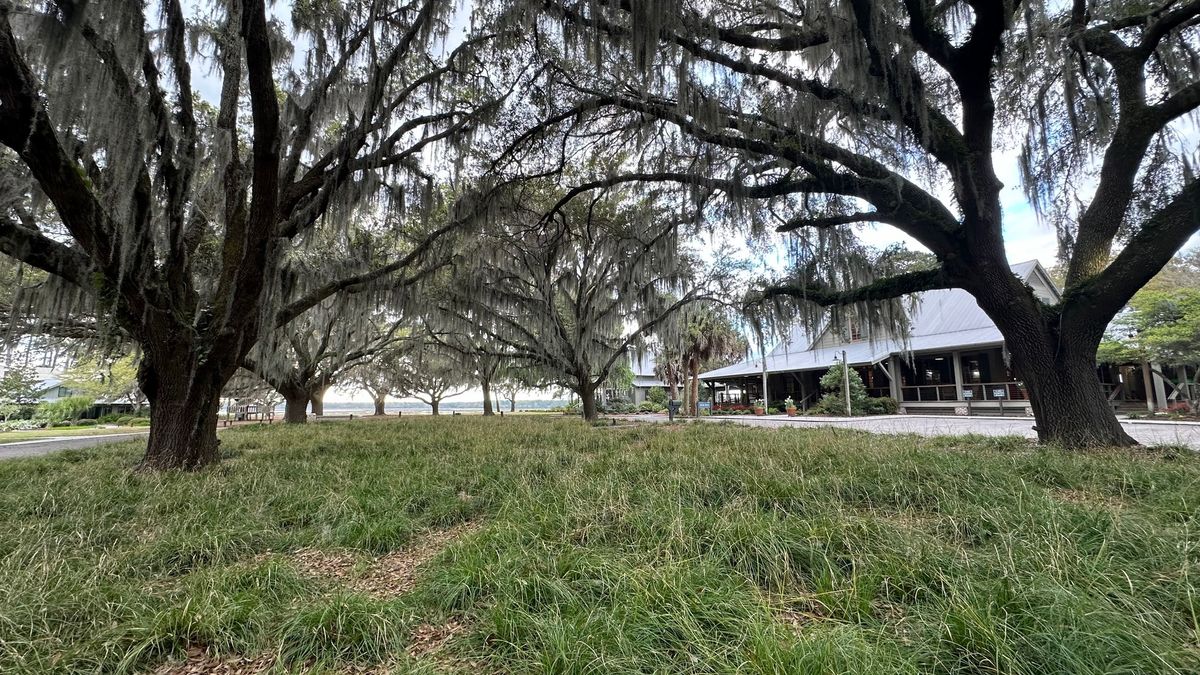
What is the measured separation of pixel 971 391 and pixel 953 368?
151cm

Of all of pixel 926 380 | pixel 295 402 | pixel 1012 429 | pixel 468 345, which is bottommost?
pixel 1012 429

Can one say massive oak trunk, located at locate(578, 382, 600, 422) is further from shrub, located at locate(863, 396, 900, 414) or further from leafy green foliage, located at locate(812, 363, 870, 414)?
shrub, located at locate(863, 396, 900, 414)

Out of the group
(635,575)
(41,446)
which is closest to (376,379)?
(41,446)

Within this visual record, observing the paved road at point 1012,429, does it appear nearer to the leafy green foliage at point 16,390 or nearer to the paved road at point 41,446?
the paved road at point 41,446

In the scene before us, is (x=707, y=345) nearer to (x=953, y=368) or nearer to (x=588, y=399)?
(x=588, y=399)

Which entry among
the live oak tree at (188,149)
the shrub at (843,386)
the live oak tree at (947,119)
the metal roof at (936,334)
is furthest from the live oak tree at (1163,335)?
the live oak tree at (188,149)

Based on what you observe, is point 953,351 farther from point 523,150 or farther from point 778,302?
point 523,150

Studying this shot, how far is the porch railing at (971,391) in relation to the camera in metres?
16.0

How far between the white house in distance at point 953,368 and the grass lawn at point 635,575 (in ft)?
36.1

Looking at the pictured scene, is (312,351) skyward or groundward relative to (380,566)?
skyward

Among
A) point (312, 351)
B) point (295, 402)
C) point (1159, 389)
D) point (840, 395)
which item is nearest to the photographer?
point (1159, 389)

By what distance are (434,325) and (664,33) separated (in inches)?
416

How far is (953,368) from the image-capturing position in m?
18.4

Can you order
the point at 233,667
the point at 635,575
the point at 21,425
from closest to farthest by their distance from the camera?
the point at 233,667 → the point at 635,575 → the point at 21,425
